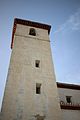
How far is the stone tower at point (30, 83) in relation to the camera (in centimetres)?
1202

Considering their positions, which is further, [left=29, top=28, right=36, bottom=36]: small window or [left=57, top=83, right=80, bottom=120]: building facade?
[left=29, top=28, right=36, bottom=36]: small window

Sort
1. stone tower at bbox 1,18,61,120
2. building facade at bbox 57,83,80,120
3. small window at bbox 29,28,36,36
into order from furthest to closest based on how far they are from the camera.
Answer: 1. small window at bbox 29,28,36,36
2. building facade at bbox 57,83,80,120
3. stone tower at bbox 1,18,61,120

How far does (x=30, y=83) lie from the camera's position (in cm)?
1378

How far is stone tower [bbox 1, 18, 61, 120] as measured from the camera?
12.0 meters

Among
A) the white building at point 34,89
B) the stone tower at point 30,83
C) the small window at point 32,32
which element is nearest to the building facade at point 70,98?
the white building at point 34,89

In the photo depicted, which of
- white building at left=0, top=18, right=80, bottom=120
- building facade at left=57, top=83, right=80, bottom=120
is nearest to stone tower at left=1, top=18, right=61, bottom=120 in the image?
Result: white building at left=0, top=18, right=80, bottom=120

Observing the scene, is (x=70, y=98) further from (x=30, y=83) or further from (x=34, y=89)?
(x=30, y=83)

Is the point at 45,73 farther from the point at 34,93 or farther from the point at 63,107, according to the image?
the point at 63,107

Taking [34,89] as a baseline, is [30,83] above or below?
above

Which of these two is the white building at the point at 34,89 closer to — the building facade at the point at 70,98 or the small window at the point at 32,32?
the building facade at the point at 70,98

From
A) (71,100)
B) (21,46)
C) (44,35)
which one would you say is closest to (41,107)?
(71,100)

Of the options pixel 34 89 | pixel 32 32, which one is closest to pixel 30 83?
pixel 34 89

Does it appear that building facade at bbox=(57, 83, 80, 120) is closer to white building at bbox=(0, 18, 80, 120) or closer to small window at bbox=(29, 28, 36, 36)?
white building at bbox=(0, 18, 80, 120)

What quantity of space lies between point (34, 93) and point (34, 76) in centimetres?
177
